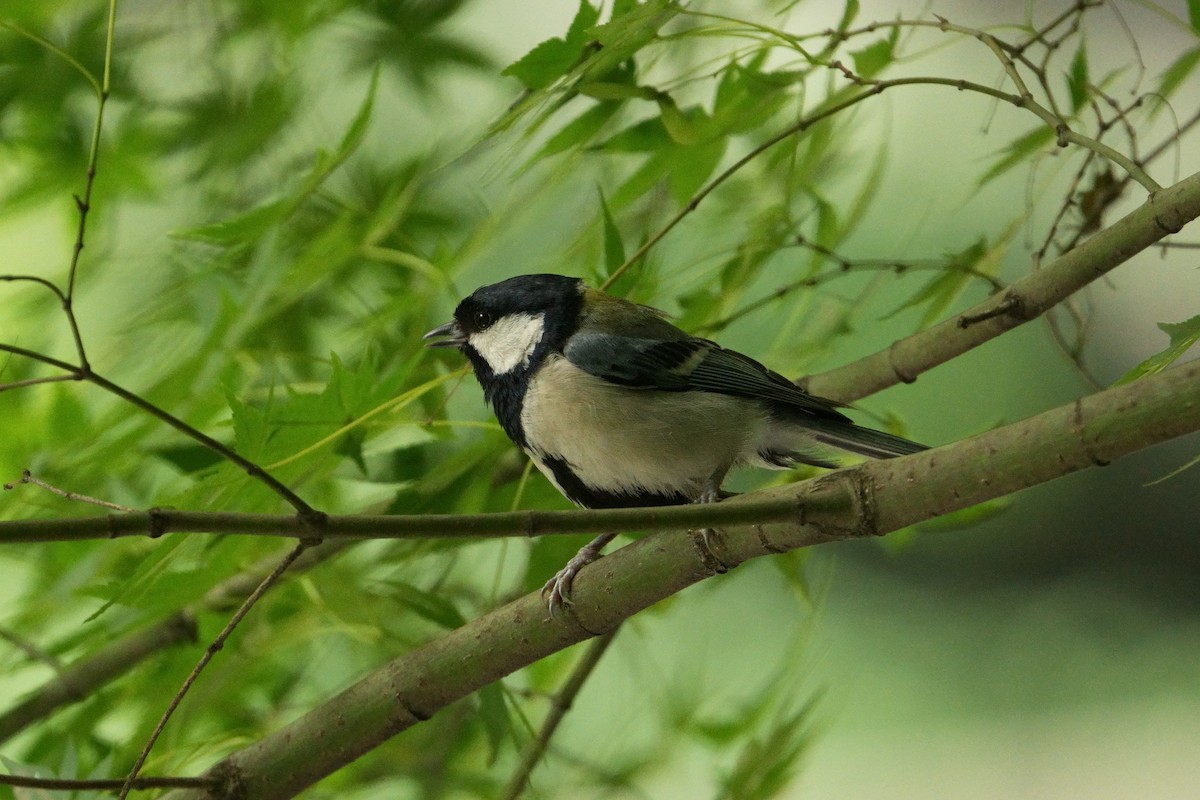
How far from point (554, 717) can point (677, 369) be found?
25 cm

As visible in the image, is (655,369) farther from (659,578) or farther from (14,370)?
(14,370)

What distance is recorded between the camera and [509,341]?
2.71ft

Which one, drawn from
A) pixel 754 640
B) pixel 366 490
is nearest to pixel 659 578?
pixel 366 490

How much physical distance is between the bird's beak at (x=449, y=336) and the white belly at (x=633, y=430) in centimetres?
7

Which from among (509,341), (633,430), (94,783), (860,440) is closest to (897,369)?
(860,440)

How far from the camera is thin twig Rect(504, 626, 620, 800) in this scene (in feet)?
2.36

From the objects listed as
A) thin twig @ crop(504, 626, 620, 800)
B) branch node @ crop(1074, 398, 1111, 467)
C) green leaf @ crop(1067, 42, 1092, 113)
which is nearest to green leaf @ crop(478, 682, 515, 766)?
thin twig @ crop(504, 626, 620, 800)

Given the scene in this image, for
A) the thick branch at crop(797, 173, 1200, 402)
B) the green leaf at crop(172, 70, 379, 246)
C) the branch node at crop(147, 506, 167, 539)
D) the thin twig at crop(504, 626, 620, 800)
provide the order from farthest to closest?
the thin twig at crop(504, 626, 620, 800) < the green leaf at crop(172, 70, 379, 246) < the thick branch at crop(797, 173, 1200, 402) < the branch node at crop(147, 506, 167, 539)

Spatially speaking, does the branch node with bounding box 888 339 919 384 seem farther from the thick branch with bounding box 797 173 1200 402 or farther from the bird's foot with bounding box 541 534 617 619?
the bird's foot with bounding box 541 534 617 619

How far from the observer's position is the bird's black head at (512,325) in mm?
809

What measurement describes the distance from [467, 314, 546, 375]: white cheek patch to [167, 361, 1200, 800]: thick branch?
0.25 m

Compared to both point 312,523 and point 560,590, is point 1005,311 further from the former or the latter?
point 312,523

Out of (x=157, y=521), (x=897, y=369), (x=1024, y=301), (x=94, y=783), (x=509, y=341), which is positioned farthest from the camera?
(x=509, y=341)

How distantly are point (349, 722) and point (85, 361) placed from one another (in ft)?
0.91
